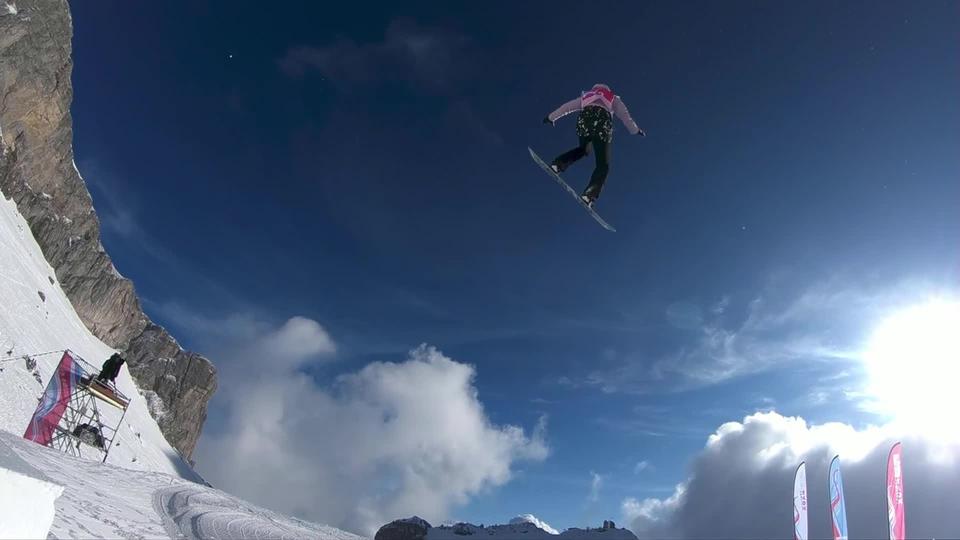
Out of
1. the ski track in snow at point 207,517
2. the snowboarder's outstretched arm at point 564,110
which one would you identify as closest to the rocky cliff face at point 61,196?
the ski track in snow at point 207,517

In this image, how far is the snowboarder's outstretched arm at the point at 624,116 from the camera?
14.2 meters

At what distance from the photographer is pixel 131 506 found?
13117 millimetres

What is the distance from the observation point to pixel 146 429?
6888 centimetres

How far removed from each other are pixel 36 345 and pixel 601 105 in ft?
168

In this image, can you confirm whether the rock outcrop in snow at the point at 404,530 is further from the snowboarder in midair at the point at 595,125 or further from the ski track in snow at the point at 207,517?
the snowboarder in midair at the point at 595,125

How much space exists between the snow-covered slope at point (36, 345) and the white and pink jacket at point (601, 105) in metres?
34.3

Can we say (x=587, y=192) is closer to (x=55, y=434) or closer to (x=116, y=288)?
(x=55, y=434)

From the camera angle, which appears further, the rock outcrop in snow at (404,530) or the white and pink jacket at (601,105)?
the rock outcrop in snow at (404,530)

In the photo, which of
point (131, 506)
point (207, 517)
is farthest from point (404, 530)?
point (131, 506)

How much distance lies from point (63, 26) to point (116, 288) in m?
41.3

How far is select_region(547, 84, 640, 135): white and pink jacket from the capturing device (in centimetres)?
1402

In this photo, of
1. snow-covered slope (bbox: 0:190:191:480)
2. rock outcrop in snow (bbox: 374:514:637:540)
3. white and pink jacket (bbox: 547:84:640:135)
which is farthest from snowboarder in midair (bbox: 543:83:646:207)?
rock outcrop in snow (bbox: 374:514:637:540)

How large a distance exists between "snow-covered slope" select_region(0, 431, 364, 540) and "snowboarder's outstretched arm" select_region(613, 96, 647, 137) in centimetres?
1374

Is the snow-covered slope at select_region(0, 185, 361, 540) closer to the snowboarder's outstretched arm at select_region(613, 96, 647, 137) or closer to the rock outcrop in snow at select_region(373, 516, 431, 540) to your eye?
the snowboarder's outstretched arm at select_region(613, 96, 647, 137)
